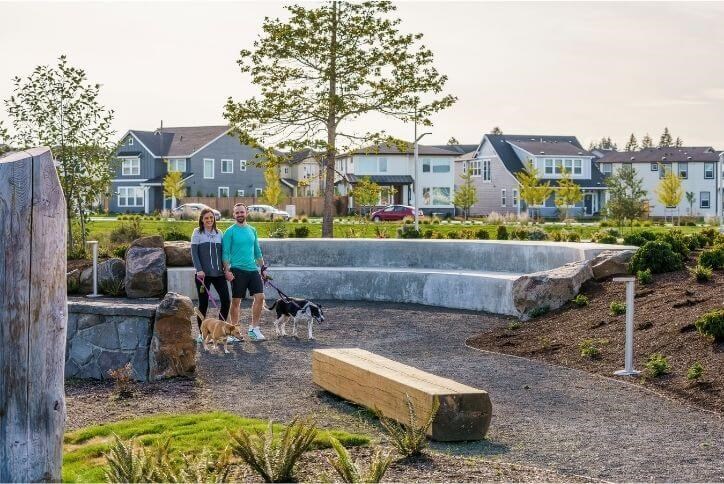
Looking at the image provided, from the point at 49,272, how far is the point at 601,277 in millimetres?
12069

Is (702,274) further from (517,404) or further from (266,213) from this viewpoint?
(266,213)

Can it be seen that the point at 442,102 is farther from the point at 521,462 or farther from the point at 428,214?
the point at 428,214

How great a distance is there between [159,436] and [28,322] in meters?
2.84

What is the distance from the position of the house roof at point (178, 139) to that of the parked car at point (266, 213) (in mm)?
14015

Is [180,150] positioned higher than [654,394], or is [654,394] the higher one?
[180,150]

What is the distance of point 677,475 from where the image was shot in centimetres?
749

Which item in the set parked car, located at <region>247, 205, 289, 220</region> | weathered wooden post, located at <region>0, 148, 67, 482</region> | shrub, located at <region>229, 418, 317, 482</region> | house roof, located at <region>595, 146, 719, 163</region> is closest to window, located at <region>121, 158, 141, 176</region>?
parked car, located at <region>247, 205, 289, 220</region>

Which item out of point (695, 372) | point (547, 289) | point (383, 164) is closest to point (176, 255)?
point (547, 289)

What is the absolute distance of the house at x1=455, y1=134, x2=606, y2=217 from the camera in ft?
247

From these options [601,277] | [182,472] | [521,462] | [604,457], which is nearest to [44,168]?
[182,472]

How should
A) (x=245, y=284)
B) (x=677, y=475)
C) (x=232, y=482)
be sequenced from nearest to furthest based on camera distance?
(x=232, y=482) → (x=677, y=475) → (x=245, y=284)

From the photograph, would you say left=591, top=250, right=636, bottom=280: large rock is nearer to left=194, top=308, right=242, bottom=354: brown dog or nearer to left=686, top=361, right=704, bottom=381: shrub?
left=686, top=361, right=704, bottom=381: shrub

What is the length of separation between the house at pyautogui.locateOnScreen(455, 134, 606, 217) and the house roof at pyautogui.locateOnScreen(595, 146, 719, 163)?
6.07 metres

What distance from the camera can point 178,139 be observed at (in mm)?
80438
